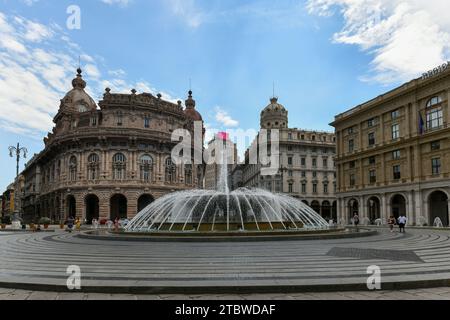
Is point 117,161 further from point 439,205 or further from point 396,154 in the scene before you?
point 439,205

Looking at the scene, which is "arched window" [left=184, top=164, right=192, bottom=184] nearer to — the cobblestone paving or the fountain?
the fountain

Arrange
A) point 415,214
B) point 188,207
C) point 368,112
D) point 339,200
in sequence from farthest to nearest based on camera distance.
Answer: point 339,200
point 368,112
point 415,214
point 188,207

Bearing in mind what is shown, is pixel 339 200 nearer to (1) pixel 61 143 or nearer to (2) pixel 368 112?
(2) pixel 368 112

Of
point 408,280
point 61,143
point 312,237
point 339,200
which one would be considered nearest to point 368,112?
point 339,200

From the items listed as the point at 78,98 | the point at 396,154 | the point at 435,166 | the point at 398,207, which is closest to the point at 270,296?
the point at 435,166

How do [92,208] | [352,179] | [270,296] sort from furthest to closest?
[92,208], [352,179], [270,296]

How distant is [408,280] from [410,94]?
40.6 m

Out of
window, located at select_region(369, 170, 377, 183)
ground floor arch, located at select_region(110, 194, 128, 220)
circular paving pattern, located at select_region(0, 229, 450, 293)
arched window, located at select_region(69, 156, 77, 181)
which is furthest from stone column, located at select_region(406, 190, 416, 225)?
arched window, located at select_region(69, 156, 77, 181)

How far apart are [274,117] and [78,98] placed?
44.7 meters

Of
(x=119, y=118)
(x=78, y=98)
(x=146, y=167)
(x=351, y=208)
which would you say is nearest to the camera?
(x=351, y=208)

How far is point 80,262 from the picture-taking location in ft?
34.7

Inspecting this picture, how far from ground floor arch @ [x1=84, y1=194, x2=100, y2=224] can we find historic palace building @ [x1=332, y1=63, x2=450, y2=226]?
128 ft

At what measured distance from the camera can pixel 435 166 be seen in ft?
130

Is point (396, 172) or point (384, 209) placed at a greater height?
point (396, 172)
